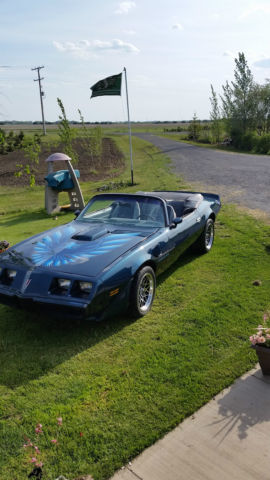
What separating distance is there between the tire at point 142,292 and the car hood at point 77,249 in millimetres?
373

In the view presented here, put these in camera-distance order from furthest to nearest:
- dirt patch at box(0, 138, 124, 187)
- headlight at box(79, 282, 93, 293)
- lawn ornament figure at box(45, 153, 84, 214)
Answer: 1. dirt patch at box(0, 138, 124, 187)
2. lawn ornament figure at box(45, 153, 84, 214)
3. headlight at box(79, 282, 93, 293)

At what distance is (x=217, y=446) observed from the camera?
294 cm

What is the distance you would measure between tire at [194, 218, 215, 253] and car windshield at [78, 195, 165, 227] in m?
1.50

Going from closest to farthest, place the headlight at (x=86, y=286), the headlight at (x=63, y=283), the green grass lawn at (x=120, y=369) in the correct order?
the green grass lawn at (x=120, y=369)
the headlight at (x=86, y=286)
the headlight at (x=63, y=283)

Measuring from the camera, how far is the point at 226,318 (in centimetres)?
485

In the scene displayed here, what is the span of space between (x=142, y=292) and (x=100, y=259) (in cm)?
79

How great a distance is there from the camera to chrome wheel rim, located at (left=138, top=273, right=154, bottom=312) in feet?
16.1

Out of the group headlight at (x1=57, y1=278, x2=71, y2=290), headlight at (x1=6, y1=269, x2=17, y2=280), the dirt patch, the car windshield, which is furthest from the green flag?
headlight at (x1=57, y1=278, x2=71, y2=290)

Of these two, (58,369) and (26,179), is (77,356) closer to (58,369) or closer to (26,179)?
(58,369)

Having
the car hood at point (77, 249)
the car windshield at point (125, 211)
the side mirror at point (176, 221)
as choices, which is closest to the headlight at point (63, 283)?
the car hood at point (77, 249)

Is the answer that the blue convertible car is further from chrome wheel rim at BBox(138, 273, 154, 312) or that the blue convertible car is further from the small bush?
the small bush

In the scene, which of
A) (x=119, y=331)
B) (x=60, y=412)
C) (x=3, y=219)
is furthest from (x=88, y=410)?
(x=3, y=219)

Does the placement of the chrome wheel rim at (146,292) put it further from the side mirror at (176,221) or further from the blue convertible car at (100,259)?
the side mirror at (176,221)

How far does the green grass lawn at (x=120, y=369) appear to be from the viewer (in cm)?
302
